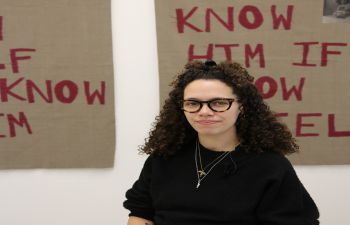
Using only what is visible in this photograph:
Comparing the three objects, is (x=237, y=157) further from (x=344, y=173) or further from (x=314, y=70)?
(x=344, y=173)

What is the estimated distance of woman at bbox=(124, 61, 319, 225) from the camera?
0.84m

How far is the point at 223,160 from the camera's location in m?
0.90

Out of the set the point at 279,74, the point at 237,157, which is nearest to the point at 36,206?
the point at 237,157

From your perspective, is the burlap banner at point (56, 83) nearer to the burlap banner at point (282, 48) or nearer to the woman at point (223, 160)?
the burlap banner at point (282, 48)

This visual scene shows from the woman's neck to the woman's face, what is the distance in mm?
37

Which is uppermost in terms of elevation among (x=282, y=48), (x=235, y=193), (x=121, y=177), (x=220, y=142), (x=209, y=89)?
(x=282, y=48)

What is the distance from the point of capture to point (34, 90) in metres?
1.47

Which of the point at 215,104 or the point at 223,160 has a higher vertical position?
the point at 215,104

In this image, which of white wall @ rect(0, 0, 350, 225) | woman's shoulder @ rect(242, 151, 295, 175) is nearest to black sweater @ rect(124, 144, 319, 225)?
woman's shoulder @ rect(242, 151, 295, 175)

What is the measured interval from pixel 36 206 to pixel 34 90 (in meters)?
0.49

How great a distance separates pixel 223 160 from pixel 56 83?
844 millimetres

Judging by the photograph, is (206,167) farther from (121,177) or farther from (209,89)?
(121,177)

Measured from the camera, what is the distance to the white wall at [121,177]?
148cm

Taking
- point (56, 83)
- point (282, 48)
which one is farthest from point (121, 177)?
point (282, 48)
